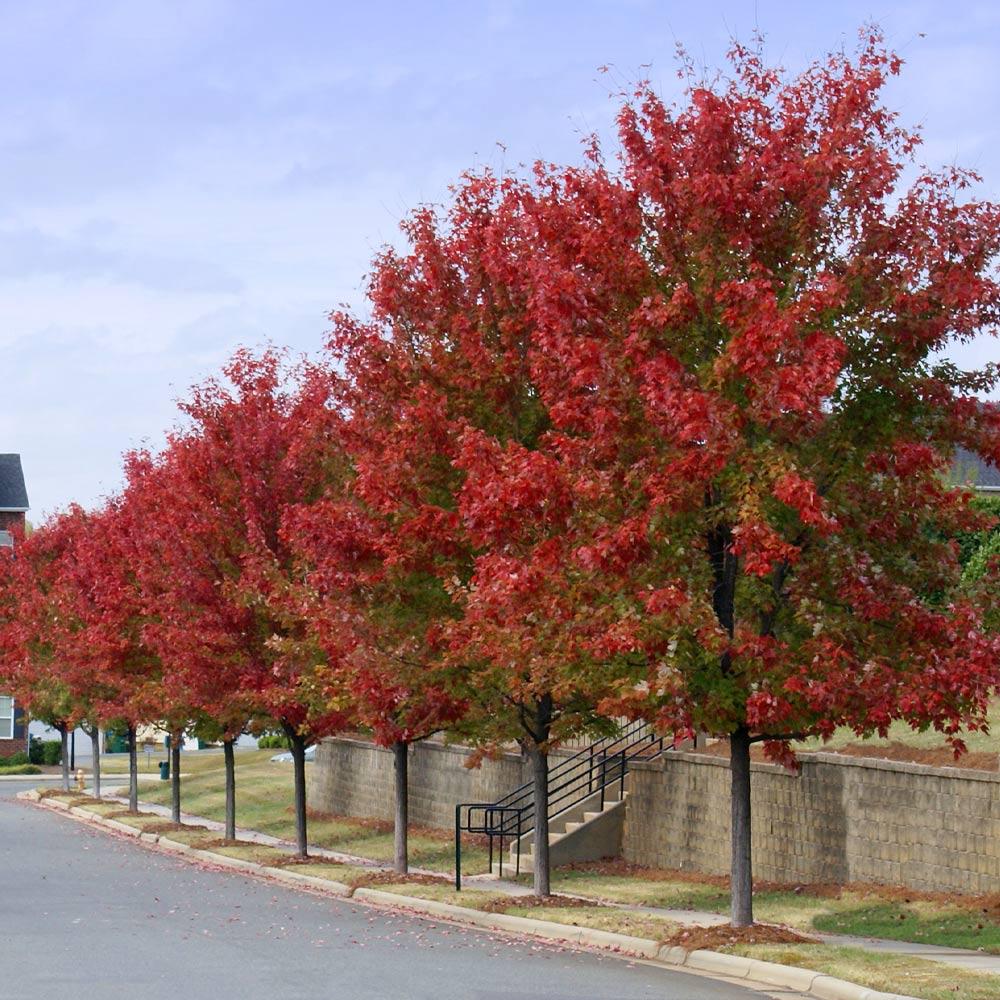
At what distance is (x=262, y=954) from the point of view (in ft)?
52.9

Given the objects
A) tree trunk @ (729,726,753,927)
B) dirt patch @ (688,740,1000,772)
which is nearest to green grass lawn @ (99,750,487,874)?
dirt patch @ (688,740,1000,772)

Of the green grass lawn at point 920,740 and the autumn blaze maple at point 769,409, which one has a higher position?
the autumn blaze maple at point 769,409

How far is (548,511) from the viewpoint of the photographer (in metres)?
17.0

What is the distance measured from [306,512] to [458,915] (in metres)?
6.09

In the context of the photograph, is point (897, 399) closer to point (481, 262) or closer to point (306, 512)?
point (481, 262)

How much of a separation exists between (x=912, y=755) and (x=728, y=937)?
8.74m

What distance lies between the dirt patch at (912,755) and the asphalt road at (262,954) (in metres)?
7.22

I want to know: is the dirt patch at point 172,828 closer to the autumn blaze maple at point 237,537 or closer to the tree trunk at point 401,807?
the autumn blaze maple at point 237,537

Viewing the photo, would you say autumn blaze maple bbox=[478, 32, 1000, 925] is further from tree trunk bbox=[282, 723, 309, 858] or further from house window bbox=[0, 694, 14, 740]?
house window bbox=[0, 694, 14, 740]

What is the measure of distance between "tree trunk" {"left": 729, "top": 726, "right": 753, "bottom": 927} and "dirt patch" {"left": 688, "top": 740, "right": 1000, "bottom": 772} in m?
5.11

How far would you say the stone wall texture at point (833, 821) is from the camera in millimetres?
19828

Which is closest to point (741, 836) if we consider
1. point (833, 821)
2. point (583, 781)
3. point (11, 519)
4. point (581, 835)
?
point (833, 821)

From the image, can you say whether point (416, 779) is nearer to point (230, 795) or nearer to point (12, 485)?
point (230, 795)

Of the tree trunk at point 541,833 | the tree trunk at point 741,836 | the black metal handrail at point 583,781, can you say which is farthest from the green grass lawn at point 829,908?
the black metal handrail at point 583,781
